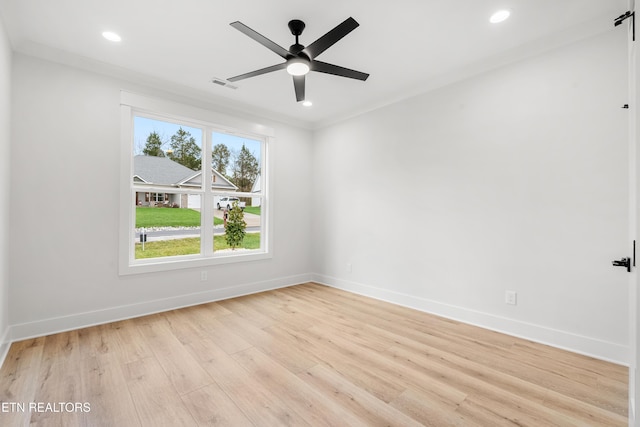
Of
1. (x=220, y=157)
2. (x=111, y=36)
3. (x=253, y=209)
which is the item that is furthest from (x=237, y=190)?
(x=111, y=36)

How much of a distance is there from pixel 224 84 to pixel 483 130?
301 cm

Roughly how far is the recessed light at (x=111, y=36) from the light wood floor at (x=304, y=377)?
275cm

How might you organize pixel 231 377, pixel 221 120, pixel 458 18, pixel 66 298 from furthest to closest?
pixel 221 120 < pixel 66 298 < pixel 458 18 < pixel 231 377

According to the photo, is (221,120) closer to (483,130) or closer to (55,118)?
(55,118)

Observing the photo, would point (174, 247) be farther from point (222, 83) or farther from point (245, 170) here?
point (222, 83)

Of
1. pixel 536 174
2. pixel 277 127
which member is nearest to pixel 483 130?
pixel 536 174

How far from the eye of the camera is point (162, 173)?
3.66 m

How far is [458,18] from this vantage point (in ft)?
7.81

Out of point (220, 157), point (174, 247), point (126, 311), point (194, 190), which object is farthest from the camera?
point (220, 157)

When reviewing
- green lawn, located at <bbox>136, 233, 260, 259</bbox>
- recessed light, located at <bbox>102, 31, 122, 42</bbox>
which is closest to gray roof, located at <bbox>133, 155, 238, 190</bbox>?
green lawn, located at <bbox>136, 233, 260, 259</bbox>

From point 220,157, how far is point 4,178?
2186 mm

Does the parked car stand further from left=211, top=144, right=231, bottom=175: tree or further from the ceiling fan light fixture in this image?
the ceiling fan light fixture

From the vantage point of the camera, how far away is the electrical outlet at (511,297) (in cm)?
285

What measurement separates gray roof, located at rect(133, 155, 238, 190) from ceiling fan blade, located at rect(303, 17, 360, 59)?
235cm
